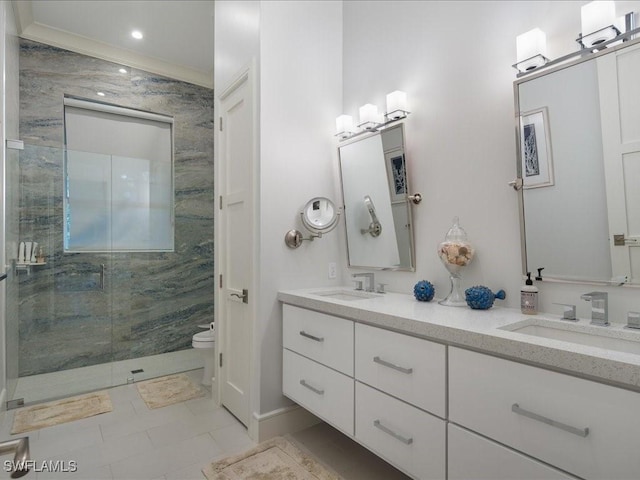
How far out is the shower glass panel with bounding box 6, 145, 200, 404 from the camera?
307 centimetres

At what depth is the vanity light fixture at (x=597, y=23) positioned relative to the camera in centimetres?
132

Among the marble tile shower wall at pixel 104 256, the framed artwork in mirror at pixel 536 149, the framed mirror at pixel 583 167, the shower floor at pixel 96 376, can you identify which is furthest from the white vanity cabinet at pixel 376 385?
the marble tile shower wall at pixel 104 256

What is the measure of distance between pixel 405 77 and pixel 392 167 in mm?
544

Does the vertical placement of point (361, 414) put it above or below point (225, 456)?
above

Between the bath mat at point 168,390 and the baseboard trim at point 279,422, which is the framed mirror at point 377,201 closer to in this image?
the baseboard trim at point 279,422

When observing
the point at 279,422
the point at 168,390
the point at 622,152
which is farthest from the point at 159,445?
the point at 622,152

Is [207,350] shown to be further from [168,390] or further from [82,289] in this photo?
[82,289]

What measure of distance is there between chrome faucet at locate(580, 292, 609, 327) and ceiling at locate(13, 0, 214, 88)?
3415 mm

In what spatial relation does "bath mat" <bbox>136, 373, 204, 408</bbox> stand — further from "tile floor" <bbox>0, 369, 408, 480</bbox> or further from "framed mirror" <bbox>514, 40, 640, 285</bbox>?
"framed mirror" <bbox>514, 40, 640, 285</bbox>

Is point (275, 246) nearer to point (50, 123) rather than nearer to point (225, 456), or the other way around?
point (225, 456)

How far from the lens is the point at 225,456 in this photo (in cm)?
203

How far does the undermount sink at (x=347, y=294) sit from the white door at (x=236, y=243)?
46cm

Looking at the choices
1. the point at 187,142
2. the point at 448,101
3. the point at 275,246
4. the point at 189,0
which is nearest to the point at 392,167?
the point at 448,101

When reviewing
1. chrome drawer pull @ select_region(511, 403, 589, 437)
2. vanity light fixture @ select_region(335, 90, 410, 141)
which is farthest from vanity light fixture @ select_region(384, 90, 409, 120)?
chrome drawer pull @ select_region(511, 403, 589, 437)
